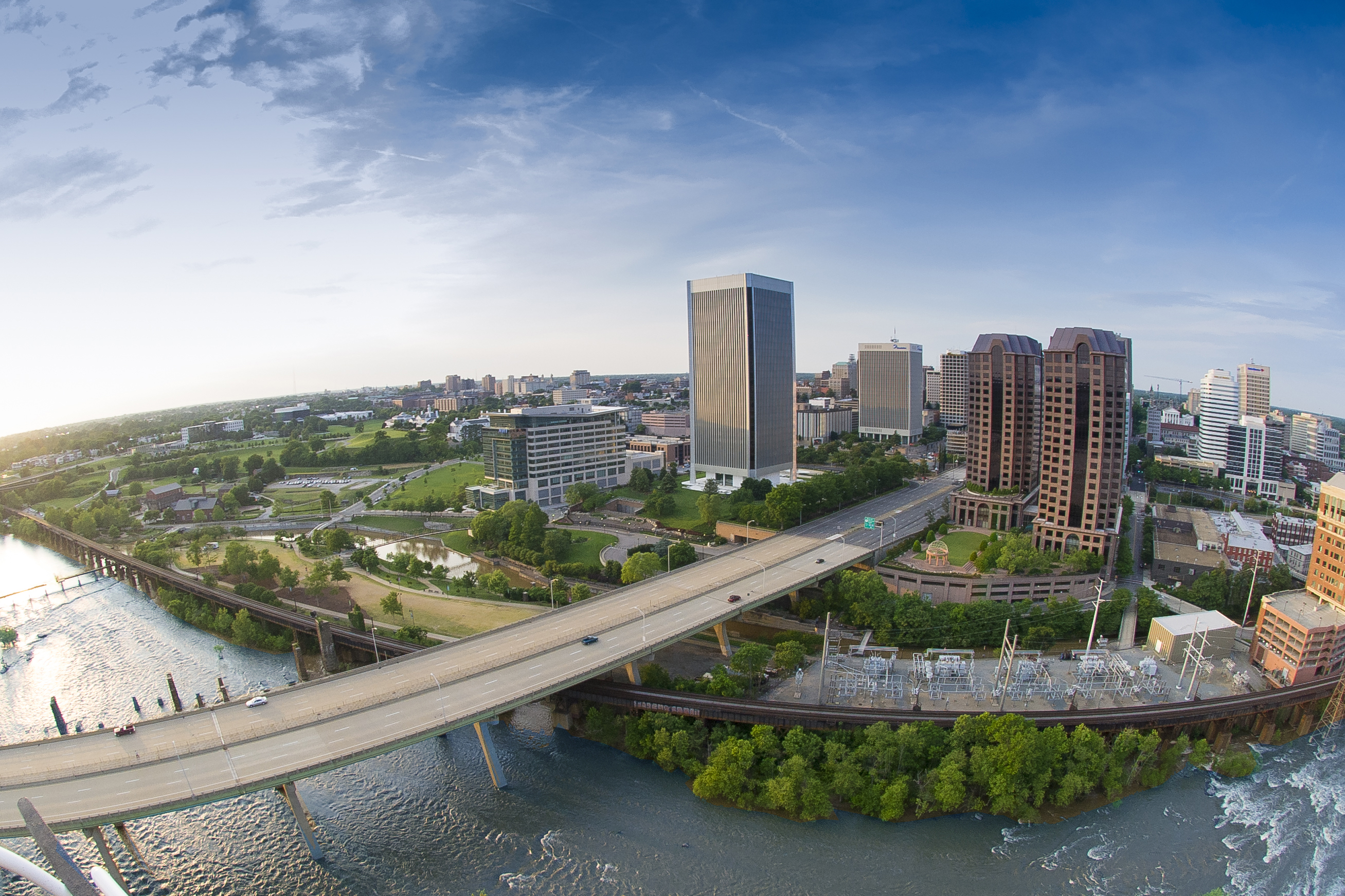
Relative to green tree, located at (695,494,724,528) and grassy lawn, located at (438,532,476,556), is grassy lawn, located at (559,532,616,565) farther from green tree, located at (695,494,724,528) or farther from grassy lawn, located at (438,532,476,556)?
green tree, located at (695,494,724,528)

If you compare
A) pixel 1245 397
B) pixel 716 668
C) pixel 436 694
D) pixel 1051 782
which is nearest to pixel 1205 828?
pixel 1051 782

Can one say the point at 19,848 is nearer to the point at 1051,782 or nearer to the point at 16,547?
the point at 1051,782

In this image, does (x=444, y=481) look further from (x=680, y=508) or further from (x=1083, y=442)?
(x=1083, y=442)

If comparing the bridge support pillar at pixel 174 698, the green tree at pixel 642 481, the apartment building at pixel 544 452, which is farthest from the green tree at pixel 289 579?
the green tree at pixel 642 481

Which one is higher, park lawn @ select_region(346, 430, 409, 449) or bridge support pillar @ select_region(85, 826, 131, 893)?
park lawn @ select_region(346, 430, 409, 449)

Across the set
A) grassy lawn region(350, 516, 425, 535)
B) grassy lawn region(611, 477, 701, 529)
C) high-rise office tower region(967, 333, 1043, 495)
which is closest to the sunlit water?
high-rise office tower region(967, 333, 1043, 495)

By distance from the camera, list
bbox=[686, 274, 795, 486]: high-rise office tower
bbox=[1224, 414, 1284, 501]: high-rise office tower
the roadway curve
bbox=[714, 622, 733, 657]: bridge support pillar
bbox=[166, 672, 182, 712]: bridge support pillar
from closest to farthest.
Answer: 1. the roadway curve
2. bbox=[166, 672, 182, 712]: bridge support pillar
3. bbox=[714, 622, 733, 657]: bridge support pillar
4. bbox=[686, 274, 795, 486]: high-rise office tower
5. bbox=[1224, 414, 1284, 501]: high-rise office tower

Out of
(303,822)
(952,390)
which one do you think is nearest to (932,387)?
(952,390)
